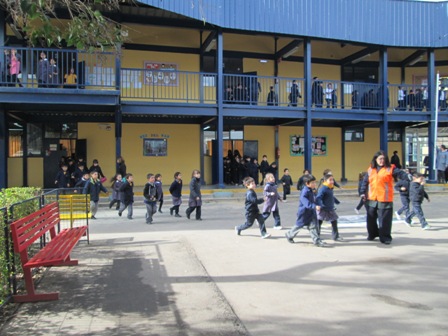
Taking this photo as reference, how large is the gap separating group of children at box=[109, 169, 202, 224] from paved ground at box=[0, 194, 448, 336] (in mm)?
2121

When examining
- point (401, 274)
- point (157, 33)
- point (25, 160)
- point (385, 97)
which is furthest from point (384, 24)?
point (25, 160)

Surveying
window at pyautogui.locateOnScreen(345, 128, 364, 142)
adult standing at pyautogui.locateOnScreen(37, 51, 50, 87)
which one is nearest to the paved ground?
adult standing at pyautogui.locateOnScreen(37, 51, 50, 87)

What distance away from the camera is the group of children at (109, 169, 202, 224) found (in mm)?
10531

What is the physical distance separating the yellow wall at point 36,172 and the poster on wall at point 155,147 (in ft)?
14.3

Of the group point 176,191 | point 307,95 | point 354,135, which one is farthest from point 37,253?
point 354,135

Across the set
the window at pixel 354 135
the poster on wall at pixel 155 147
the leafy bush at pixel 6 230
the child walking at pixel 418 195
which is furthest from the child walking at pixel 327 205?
the window at pixel 354 135

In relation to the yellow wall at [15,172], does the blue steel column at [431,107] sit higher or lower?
higher

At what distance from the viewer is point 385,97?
58.6 ft

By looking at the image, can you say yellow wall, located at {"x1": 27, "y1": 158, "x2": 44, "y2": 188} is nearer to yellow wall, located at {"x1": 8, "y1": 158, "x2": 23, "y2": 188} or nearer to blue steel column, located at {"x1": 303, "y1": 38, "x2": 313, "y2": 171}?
yellow wall, located at {"x1": 8, "y1": 158, "x2": 23, "y2": 188}

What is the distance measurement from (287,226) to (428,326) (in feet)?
19.1

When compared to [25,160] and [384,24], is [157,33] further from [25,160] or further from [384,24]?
[384,24]

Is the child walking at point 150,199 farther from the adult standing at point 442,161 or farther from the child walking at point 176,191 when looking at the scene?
the adult standing at point 442,161

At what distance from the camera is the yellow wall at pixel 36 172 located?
1653 cm

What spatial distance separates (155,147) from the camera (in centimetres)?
1805
